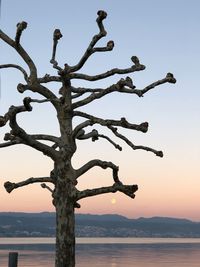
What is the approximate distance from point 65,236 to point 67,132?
91.2 inches

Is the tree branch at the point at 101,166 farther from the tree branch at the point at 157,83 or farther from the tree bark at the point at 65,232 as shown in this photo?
the tree branch at the point at 157,83

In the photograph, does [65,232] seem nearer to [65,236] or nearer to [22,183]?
[65,236]

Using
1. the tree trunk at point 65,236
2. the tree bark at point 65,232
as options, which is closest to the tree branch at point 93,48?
the tree bark at point 65,232

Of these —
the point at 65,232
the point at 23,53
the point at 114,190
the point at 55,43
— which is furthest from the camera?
the point at 55,43

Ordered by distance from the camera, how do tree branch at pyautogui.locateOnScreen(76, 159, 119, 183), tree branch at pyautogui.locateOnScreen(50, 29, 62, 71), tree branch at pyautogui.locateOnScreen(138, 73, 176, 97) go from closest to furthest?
tree branch at pyautogui.locateOnScreen(76, 159, 119, 183)
tree branch at pyautogui.locateOnScreen(138, 73, 176, 97)
tree branch at pyautogui.locateOnScreen(50, 29, 62, 71)

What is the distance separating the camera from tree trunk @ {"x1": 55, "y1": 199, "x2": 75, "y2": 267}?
39.7 ft

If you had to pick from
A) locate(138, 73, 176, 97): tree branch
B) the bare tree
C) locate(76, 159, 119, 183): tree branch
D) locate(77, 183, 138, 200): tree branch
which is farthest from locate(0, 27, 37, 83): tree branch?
locate(77, 183, 138, 200): tree branch

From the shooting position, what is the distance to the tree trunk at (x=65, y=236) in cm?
1211

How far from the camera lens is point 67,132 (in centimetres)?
1275

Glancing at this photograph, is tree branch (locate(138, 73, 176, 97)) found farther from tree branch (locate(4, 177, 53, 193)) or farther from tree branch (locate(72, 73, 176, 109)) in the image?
tree branch (locate(4, 177, 53, 193))

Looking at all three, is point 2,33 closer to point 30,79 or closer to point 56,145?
point 30,79

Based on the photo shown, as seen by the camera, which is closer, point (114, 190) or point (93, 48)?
point (114, 190)

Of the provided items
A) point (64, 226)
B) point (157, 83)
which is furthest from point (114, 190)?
point (157, 83)

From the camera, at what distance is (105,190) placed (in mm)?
12789
